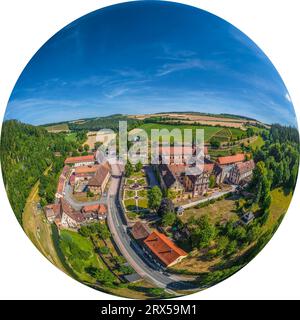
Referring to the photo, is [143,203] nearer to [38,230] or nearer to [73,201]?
[73,201]

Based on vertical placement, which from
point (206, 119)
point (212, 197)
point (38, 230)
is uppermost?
point (206, 119)

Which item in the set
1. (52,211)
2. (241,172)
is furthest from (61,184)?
(241,172)

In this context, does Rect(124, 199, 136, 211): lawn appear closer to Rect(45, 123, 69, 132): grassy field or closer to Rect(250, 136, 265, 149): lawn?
Rect(45, 123, 69, 132): grassy field

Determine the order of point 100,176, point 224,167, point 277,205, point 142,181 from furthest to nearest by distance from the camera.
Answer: point 277,205, point 224,167, point 100,176, point 142,181

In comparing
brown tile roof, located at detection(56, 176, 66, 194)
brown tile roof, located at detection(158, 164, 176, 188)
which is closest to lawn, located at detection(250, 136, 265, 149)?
brown tile roof, located at detection(158, 164, 176, 188)

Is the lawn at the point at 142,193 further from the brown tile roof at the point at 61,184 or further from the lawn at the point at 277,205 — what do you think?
the lawn at the point at 277,205
